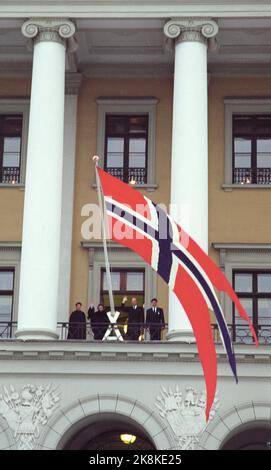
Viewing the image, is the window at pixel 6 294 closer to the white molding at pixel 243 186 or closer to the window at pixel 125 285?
the window at pixel 125 285

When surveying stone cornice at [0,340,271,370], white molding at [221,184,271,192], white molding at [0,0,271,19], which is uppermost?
white molding at [0,0,271,19]

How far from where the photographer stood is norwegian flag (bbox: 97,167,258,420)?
2900 centimetres

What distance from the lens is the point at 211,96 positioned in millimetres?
37625

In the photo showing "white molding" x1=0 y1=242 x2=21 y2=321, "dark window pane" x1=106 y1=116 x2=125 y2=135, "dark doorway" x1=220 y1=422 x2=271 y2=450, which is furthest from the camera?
"dark window pane" x1=106 y1=116 x2=125 y2=135

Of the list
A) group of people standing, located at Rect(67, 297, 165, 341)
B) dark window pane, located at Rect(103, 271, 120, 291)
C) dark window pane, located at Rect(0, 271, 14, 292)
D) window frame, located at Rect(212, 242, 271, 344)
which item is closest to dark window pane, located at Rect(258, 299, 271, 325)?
window frame, located at Rect(212, 242, 271, 344)

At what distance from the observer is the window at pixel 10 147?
37.6m

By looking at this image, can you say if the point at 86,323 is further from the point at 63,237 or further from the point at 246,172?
the point at 246,172

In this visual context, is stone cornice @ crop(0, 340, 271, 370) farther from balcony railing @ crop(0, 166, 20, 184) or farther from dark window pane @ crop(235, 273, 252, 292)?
balcony railing @ crop(0, 166, 20, 184)

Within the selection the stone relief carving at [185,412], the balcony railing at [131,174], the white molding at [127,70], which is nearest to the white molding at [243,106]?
the white molding at [127,70]

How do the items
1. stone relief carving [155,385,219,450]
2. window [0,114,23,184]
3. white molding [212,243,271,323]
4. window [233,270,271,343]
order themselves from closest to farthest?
stone relief carving [155,385,219,450]
window [233,270,271,343]
white molding [212,243,271,323]
window [0,114,23,184]

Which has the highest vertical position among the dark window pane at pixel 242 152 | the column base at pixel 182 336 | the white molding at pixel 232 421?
the dark window pane at pixel 242 152

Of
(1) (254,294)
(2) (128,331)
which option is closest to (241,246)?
(1) (254,294)

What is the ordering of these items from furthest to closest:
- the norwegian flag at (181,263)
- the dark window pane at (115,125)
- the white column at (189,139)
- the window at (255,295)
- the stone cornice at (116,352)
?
the dark window pane at (115,125) → the window at (255,295) → the white column at (189,139) → the stone cornice at (116,352) → the norwegian flag at (181,263)

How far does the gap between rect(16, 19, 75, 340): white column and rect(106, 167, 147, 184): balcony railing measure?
418 cm
